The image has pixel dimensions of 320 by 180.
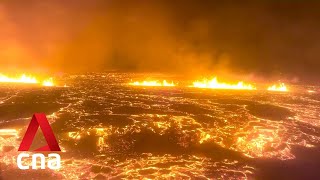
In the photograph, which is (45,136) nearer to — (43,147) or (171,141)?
(43,147)

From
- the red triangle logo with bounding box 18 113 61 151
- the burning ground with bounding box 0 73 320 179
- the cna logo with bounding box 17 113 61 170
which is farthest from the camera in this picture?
the red triangle logo with bounding box 18 113 61 151

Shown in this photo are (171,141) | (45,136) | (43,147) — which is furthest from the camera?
(171,141)

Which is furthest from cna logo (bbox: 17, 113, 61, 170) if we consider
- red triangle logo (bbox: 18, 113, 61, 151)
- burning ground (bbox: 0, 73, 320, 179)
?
burning ground (bbox: 0, 73, 320, 179)

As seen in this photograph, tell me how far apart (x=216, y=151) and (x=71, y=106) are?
26004 mm

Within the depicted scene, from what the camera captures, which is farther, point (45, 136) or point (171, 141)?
point (171, 141)

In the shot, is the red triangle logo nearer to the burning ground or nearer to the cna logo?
the cna logo

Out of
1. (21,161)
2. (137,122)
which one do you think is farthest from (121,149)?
(137,122)

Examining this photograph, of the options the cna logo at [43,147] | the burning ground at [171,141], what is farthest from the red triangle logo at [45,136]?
the burning ground at [171,141]

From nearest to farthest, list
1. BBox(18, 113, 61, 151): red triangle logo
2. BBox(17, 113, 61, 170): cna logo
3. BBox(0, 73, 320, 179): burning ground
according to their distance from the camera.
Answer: BBox(17, 113, 61, 170): cna logo
BBox(0, 73, 320, 179): burning ground
BBox(18, 113, 61, 151): red triangle logo

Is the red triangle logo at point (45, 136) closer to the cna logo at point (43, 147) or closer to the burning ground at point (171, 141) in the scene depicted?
the cna logo at point (43, 147)

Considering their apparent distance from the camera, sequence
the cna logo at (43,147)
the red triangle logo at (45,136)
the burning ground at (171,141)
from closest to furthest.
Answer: the cna logo at (43,147), the burning ground at (171,141), the red triangle logo at (45,136)

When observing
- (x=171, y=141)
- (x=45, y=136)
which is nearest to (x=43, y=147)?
(x=45, y=136)

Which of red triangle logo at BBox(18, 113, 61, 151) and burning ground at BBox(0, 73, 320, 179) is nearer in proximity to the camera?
burning ground at BBox(0, 73, 320, 179)

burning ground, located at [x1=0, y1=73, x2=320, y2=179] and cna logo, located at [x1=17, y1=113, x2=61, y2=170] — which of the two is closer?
cna logo, located at [x1=17, y1=113, x2=61, y2=170]
